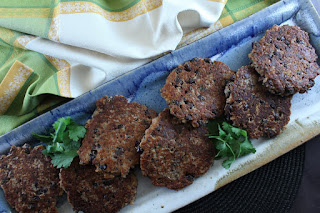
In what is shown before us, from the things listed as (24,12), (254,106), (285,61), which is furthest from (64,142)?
(285,61)

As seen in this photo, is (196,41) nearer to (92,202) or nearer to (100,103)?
(100,103)

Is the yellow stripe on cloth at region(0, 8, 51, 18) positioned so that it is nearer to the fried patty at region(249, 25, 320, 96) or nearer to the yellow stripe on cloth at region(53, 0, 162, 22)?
the yellow stripe on cloth at region(53, 0, 162, 22)

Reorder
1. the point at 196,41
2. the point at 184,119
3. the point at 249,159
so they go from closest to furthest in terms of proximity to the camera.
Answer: the point at 184,119
the point at 249,159
the point at 196,41

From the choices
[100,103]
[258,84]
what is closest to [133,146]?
[100,103]

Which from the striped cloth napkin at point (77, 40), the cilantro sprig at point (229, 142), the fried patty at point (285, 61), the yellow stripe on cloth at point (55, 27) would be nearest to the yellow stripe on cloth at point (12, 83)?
the striped cloth napkin at point (77, 40)

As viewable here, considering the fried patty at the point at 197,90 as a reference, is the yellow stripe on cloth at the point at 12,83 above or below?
above

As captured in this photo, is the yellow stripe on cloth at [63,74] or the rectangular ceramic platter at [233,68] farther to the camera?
the yellow stripe on cloth at [63,74]

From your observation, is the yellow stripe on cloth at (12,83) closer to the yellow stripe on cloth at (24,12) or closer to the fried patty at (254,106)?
the yellow stripe on cloth at (24,12)
